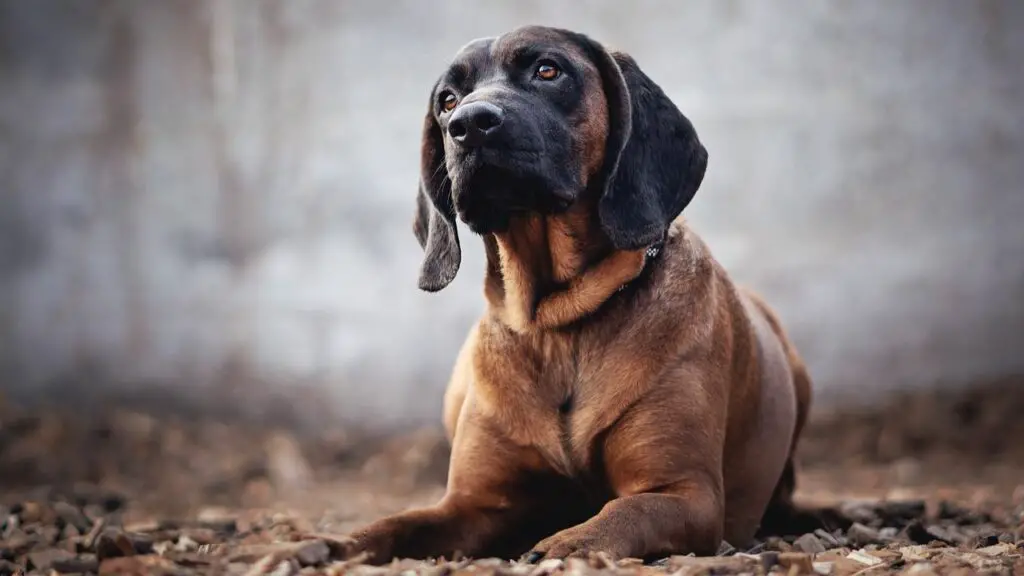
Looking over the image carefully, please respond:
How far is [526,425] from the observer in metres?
3.82

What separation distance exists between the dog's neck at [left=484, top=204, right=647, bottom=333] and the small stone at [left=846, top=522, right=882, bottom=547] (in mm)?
1389

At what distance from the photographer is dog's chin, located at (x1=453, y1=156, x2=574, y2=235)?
11.6ft

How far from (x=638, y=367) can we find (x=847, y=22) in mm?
7040

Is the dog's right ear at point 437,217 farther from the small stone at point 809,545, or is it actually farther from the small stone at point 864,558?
the small stone at point 864,558

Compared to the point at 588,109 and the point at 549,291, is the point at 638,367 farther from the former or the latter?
the point at 588,109

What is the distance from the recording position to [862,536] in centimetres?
423

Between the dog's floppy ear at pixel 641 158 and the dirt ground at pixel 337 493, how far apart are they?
45.1 inches

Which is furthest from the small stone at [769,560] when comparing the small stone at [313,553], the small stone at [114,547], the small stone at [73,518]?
the small stone at [73,518]

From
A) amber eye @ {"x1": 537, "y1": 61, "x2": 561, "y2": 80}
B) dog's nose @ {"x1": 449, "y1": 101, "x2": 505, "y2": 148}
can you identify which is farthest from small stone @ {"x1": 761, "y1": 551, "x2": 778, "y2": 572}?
amber eye @ {"x1": 537, "y1": 61, "x2": 561, "y2": 80}

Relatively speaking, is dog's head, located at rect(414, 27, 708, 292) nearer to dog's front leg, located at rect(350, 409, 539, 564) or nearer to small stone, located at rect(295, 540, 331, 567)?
dog's front leg, located at rect(350, 409, 539, 564)

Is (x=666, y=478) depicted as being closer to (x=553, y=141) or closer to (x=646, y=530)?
(x=646, y=530)

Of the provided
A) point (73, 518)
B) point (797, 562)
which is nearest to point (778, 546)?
point (797, 562)

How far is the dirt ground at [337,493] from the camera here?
10.1 feet

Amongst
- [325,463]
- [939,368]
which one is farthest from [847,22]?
[325,463]
